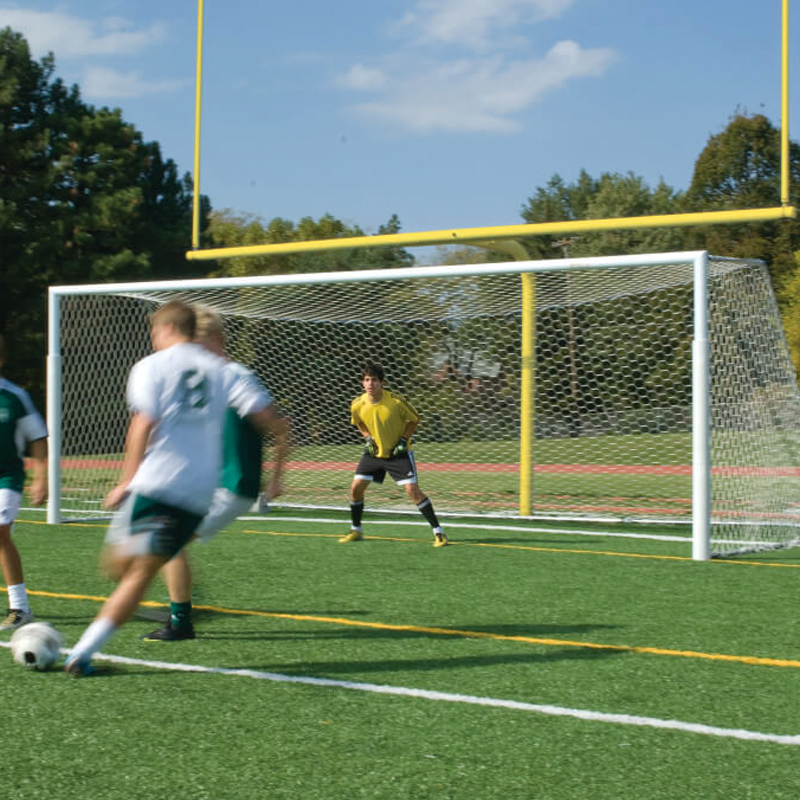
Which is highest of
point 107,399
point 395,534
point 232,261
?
point 232,261

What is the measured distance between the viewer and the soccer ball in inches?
215

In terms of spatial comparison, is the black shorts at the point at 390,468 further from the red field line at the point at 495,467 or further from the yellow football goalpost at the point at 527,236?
the red field line at the point at 495,467

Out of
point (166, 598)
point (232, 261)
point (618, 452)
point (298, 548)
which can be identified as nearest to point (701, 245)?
point (232, 261)

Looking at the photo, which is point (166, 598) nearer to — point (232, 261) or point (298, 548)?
point (298, 548)

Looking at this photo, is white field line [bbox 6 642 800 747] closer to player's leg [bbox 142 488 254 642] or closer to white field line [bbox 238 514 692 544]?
player's leg [bbox 142 488 254 642]

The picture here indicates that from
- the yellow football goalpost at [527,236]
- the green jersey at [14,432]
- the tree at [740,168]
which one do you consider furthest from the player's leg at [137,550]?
the tree at [740,168]

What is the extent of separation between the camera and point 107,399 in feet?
52.9

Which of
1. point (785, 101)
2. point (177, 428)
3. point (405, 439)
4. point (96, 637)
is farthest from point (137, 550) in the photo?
point (785, 101)

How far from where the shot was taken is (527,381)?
40.3 feet

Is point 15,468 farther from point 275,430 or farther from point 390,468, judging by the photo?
point 390,468

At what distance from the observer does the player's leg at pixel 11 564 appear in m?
6.29

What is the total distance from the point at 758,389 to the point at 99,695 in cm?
769

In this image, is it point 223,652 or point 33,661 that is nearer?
point 33,661

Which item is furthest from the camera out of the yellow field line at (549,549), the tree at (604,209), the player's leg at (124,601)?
the tree at (604,209)
